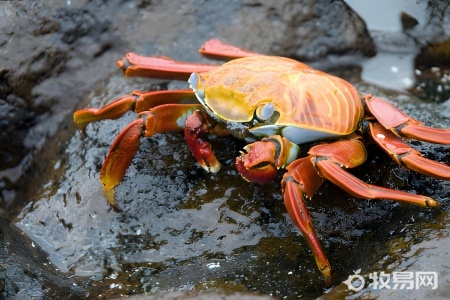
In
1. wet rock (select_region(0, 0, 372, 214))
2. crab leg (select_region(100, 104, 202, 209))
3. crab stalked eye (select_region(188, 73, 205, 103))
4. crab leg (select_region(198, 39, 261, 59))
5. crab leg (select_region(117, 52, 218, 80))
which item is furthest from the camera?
wet rock (select_region(0, 0, 372, 214))

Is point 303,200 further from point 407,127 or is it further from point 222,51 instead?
point 222,51

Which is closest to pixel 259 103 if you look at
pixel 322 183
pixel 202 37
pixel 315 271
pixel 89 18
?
pixel 322 183

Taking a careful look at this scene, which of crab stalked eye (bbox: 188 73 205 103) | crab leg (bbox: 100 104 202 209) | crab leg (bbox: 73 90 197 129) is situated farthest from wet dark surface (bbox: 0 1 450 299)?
crab stalked eye (bbox: 188 73 205 103)

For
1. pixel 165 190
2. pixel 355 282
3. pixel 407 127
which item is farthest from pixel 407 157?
pixel 165 190

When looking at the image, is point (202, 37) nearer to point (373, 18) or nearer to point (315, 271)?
point (373, 18)

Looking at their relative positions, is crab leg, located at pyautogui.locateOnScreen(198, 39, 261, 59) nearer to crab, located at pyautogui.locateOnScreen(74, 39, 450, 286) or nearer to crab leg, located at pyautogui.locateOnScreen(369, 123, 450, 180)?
crab, located at pyautogui.locateOnScreen(74, 39, 450, 286)

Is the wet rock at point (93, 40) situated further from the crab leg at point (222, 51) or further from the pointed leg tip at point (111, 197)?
the pointed leg tip at point (111, 197)

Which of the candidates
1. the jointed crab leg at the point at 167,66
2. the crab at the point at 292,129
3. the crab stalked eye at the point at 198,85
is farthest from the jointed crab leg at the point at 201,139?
the jointed crab leg at the point at 167,66
